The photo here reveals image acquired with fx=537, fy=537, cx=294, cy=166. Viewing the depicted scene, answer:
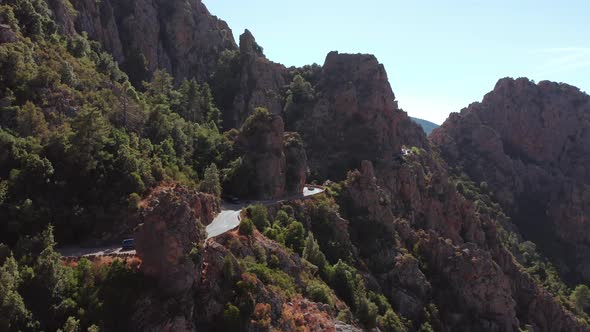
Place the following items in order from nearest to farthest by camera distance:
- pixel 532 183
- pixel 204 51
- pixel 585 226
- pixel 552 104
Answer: pixel 204 51 → pixel 585 226 → pixel 532 183 → pixel 552 104

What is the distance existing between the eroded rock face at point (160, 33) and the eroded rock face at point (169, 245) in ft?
207

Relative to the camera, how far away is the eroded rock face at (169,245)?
37188 mm

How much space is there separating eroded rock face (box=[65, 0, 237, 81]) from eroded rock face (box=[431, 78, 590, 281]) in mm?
76096

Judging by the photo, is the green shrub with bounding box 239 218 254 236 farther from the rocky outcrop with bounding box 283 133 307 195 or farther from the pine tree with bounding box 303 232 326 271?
the rocky outcrop with bounding box 283 133 307 195

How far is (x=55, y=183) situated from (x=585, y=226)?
137 m

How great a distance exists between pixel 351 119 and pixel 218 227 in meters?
60.6

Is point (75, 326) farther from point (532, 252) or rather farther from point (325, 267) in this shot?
point (532, 252)

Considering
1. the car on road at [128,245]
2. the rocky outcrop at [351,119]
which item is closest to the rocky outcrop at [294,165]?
the rocky outcrop at [351,119]

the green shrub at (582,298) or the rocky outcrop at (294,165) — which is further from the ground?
the rocky outcrop at (294,165)

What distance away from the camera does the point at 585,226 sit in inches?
5595

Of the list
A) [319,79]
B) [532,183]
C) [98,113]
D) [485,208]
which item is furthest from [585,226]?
[98,113]

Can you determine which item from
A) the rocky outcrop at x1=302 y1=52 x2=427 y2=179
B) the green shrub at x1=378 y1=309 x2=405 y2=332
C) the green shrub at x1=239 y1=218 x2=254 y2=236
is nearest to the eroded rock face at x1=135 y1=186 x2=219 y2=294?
the green shrub at x1=239 y1=218 x2=254 y2=236

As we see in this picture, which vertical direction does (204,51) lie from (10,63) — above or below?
above

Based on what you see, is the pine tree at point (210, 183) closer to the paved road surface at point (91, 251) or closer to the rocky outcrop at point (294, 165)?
the rocky outcrop at point (294, 165)
